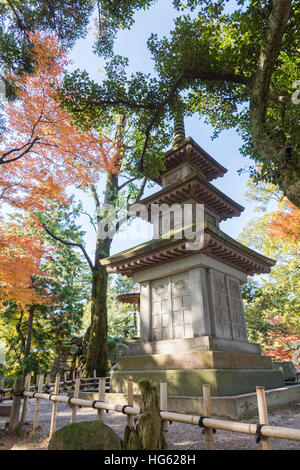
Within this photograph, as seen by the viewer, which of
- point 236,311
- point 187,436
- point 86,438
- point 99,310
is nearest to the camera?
point 86,438

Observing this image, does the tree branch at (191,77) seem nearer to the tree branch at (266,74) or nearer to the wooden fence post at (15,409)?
the tree branch at (266,74)

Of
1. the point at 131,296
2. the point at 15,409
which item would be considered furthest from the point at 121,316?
the point at 15,409

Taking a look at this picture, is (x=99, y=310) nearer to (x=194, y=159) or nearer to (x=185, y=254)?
(x=185, y=254)

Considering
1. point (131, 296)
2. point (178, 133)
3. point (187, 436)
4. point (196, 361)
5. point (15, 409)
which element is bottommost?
point (187, 436)

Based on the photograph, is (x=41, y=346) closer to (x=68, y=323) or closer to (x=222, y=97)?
(x=68, y=323)

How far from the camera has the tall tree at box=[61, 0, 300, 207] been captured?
7867mm

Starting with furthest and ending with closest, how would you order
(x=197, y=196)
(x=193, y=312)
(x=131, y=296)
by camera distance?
1. (x=131, y=296)
2. (x=197, y=196)
3. (x=193, y=312)

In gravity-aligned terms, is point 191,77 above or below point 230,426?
above

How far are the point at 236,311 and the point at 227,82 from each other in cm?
888

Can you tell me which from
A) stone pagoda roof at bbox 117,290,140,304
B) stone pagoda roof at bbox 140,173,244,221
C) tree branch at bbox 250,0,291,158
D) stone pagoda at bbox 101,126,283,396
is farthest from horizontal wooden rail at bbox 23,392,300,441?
stone pagoda roof at bbox 117,290,140,304

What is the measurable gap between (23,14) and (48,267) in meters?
13.6

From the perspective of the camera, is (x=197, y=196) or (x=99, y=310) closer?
(x=197, y=196)

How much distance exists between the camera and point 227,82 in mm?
10617
